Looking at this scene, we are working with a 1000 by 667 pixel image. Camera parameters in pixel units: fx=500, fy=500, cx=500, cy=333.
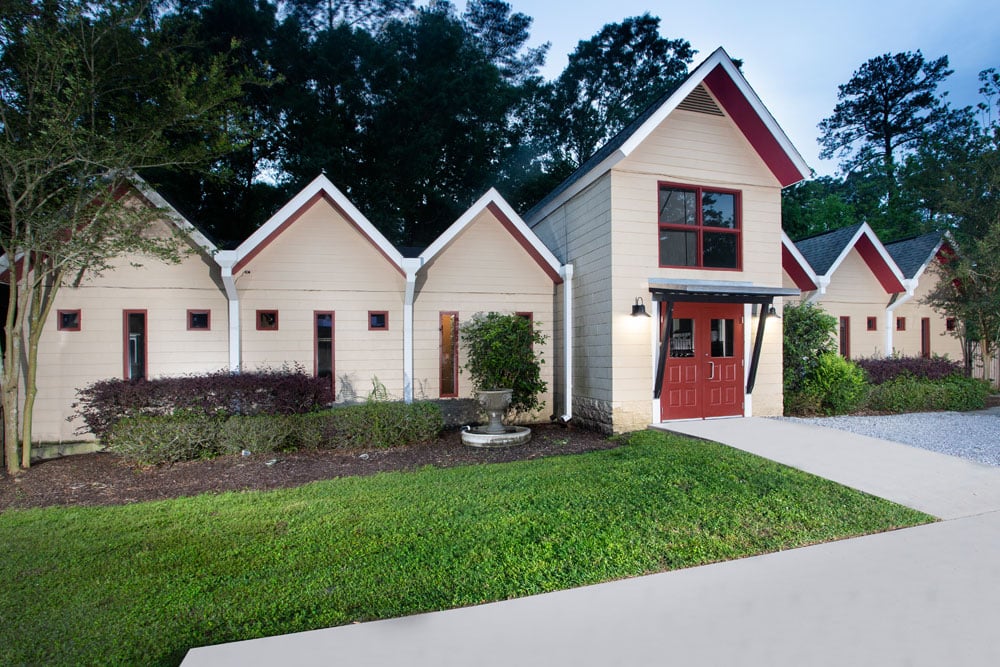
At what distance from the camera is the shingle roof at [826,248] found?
43.8 feet

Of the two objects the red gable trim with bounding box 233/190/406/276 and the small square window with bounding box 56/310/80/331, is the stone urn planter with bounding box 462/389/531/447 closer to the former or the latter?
the red gable trim with bounding box 233/190/406/276

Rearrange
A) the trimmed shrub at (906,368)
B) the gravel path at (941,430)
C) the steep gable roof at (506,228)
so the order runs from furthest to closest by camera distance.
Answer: the trimmed shrub at (906,368), the steep gable roof at (506,228), the gravel path at (941,430)

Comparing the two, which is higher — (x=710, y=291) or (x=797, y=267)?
(x=797, y=267)

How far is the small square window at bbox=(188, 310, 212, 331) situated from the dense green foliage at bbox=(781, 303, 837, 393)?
38.2 ft

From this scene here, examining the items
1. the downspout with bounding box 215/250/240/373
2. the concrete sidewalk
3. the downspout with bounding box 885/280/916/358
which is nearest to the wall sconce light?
the concrete sidewalk

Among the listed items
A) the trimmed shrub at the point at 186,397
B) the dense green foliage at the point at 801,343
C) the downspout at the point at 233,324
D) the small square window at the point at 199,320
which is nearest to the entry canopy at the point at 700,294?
the dense green foliage at the point at 801,343

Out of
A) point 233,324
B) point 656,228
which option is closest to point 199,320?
point 233,324

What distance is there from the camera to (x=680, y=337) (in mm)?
9695

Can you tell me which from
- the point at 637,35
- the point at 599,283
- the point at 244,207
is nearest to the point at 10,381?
the point at 599,283

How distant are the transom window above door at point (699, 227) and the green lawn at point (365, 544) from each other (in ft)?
15.5

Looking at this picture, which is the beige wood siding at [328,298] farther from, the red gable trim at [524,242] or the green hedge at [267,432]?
the red gable trim at [524,242]

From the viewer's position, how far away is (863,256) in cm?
1363

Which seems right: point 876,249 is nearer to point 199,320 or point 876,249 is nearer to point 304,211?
point 304,211

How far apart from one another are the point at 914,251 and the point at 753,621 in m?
16.7
